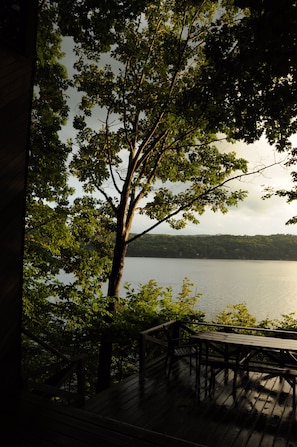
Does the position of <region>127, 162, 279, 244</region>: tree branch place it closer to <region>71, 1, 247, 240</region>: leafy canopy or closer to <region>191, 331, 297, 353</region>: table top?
<region>71, 1, 247, 240</region>: leafy canopy

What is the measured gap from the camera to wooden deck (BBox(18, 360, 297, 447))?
9.01 ft

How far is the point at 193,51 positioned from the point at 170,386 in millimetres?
9884

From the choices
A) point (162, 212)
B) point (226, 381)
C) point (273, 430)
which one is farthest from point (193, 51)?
point (273, 430)

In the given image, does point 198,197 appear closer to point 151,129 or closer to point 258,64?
point 151,129

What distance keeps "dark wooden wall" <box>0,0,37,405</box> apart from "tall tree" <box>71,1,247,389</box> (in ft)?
19.0

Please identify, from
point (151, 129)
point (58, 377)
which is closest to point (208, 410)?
point (58, 377)

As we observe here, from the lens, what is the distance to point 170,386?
5.75 m

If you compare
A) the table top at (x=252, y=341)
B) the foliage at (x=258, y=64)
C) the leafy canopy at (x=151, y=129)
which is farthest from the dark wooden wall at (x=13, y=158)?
the leafy canopy at (x=151, y=129)

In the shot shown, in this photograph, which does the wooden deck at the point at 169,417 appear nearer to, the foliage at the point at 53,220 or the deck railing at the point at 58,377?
the deck railing at the point at 58,377

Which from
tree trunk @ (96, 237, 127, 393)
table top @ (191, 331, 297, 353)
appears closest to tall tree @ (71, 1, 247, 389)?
tree trunk @ (96, 237, 127, 393)

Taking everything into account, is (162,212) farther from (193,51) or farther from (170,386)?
(170,386)

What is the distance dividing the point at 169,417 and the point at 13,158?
4.03 m

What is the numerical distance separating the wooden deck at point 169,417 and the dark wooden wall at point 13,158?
0.65m

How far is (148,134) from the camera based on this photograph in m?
11.1
